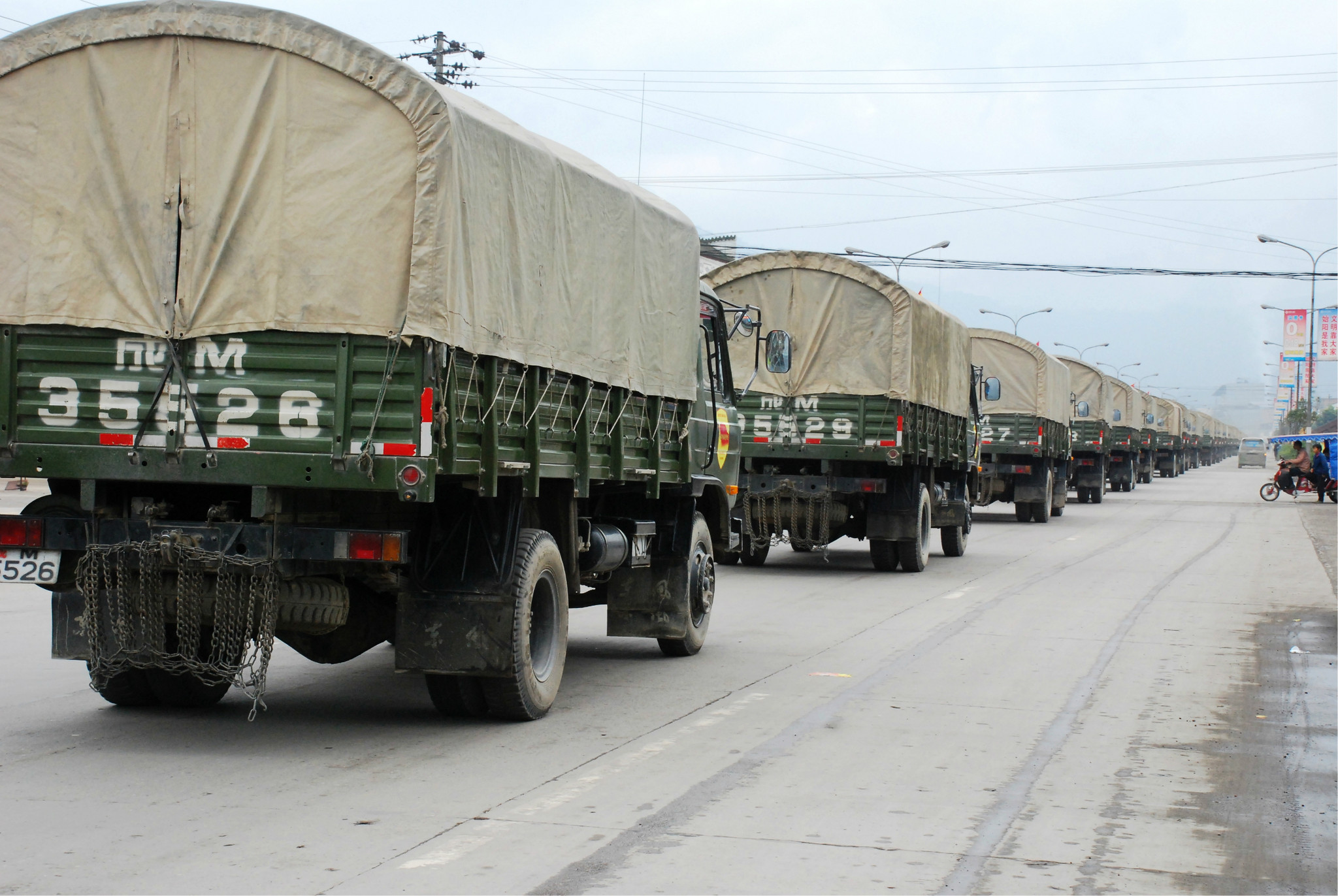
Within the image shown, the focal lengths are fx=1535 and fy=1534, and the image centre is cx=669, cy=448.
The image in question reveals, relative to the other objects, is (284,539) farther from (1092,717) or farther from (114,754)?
(1092,717)

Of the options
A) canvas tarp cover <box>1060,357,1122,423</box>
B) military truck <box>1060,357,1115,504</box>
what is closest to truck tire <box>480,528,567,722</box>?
military truck <box>1060,357,1115,504</box>

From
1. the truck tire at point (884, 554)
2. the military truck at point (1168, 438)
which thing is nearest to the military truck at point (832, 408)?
the truck tire at point (884, 554)

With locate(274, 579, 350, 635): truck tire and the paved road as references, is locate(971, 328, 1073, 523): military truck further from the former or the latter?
locate(274, 579, 350, 635): truck tire

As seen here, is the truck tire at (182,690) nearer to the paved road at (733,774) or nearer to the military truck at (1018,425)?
the paved road at (733,774)

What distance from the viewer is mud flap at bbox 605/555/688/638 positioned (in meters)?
10.3

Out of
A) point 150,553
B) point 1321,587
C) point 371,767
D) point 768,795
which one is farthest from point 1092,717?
point 1321,587

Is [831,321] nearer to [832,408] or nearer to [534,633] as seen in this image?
[832,408]

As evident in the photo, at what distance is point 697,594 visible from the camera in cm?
1068

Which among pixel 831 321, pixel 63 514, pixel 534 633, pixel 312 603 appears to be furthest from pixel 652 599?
pixel 831 321

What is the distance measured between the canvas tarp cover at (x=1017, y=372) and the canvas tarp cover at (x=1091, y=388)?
33.2ft

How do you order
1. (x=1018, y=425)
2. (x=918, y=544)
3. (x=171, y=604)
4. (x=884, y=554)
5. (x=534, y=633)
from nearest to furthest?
1. (x=171, y=604)
2. (x=534, y=633)
3. (x=918, y=544)
4. (x=884, y=554)
5. (x=1018, y=425)

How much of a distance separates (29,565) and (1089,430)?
3439 cm

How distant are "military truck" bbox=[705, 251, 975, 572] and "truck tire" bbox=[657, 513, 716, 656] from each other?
5790 mm

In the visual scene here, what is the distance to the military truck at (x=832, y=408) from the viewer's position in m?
17.0
